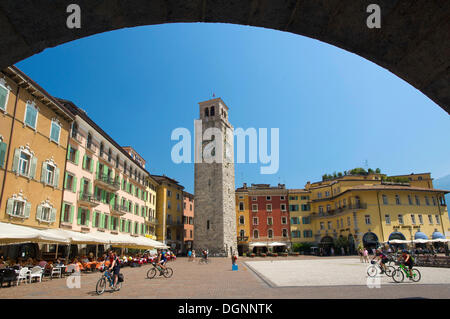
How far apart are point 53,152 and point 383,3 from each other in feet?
78.4

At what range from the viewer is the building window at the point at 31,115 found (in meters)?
19.2

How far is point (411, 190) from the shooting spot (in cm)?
4316

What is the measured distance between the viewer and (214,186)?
51125 mm

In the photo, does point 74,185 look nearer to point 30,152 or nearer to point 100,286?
point 30,152

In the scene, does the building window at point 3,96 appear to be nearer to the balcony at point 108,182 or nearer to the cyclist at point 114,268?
the cyclist at point 114,268

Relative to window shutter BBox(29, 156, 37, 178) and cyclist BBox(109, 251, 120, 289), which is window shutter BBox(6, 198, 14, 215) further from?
cyclist BBox(109, 251, 120, 289)

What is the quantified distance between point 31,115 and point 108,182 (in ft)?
38.9

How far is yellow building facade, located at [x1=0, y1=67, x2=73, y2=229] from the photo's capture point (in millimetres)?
17359

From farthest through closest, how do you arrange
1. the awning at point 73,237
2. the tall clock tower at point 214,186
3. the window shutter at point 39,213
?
the tall clock tower at point 214,186 → the window shutter at point 39,213 → the awning at point 73,237

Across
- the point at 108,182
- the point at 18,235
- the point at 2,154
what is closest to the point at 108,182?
the point at 108,182

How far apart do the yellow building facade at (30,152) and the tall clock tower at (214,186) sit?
96.9ft

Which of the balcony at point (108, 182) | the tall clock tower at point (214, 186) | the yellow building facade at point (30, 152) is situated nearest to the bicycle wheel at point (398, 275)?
the yellow building facade at point (30, 152)
